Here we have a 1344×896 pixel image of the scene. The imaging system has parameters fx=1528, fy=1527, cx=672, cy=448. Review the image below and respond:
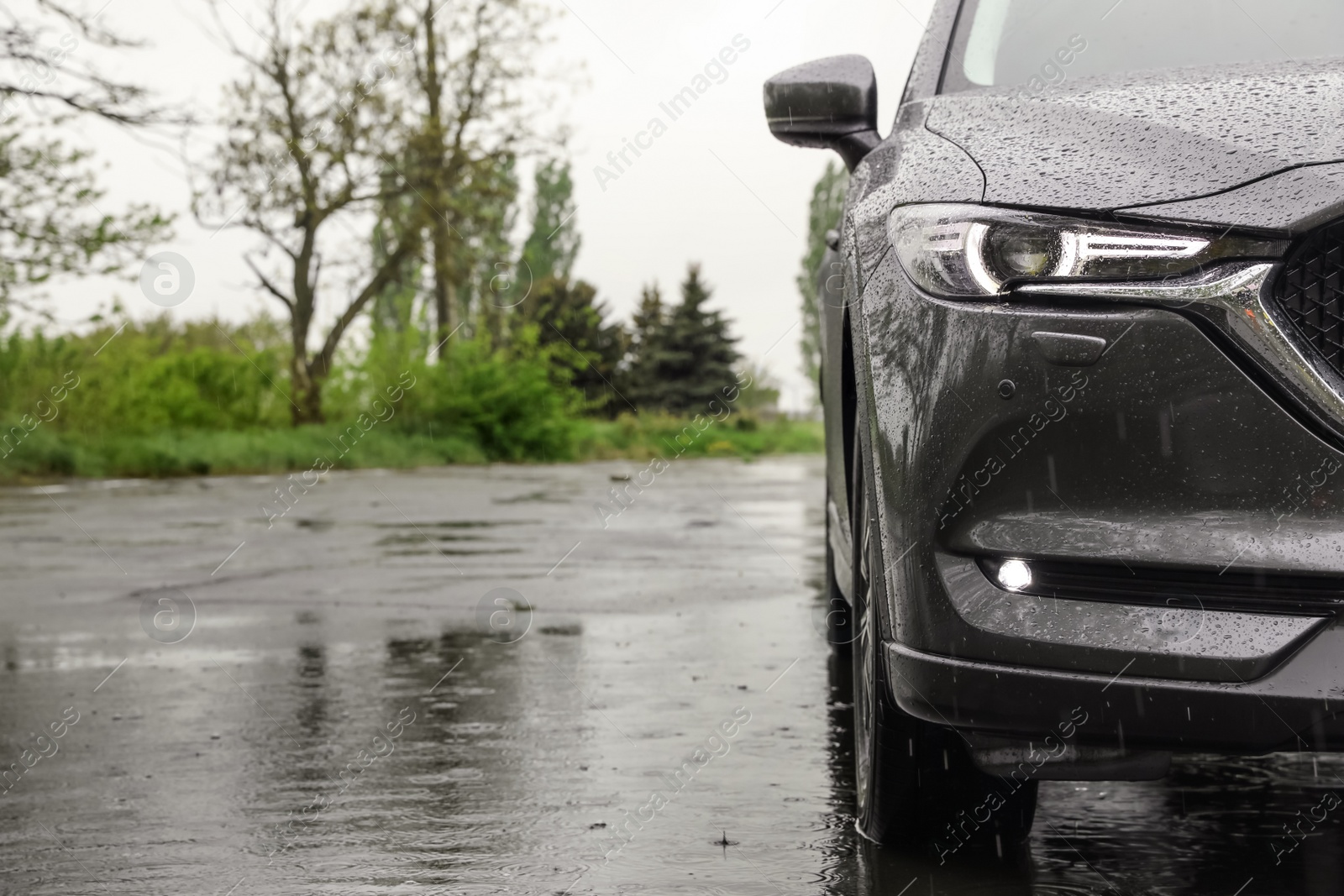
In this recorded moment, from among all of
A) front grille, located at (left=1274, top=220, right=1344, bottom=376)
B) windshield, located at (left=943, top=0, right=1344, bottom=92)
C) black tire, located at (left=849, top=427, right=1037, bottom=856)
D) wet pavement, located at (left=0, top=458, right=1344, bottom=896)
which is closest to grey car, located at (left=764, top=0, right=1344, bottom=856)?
front grille, located at (left=1274, top=220, right=1344, bottom=376)

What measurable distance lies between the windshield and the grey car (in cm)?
60

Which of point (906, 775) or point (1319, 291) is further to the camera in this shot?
point (906, 775)

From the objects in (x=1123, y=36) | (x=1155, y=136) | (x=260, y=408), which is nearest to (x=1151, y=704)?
(x=1155, y=136)

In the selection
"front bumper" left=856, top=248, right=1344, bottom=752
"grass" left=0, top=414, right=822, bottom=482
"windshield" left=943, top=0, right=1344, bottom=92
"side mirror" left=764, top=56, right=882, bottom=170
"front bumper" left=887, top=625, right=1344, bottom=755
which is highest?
"windshield" left=943, top=0, right=1344, bottom=92

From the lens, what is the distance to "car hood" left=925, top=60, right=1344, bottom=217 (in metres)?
2.27

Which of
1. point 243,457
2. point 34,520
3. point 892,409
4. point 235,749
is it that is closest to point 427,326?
point 243,457

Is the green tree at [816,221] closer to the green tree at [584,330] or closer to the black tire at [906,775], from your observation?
the green tree at [584,330]

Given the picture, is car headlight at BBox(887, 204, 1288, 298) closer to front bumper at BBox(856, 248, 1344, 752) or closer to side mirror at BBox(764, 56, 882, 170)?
front bumper at BBox(856, 248, 1344, 752)

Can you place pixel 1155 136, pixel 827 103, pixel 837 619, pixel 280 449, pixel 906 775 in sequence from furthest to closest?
pixel 280 449 < pixel 837 619 < pixel 827 103 < pixel 906 775 < pixel 1155 136

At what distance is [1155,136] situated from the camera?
2410 millimetres

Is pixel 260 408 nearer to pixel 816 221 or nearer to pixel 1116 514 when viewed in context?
pixel 1116 514

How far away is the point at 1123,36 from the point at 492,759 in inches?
92.6

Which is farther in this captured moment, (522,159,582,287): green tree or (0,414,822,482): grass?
(522,159,582,287): green tree

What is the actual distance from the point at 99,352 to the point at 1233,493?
79.7 feet
